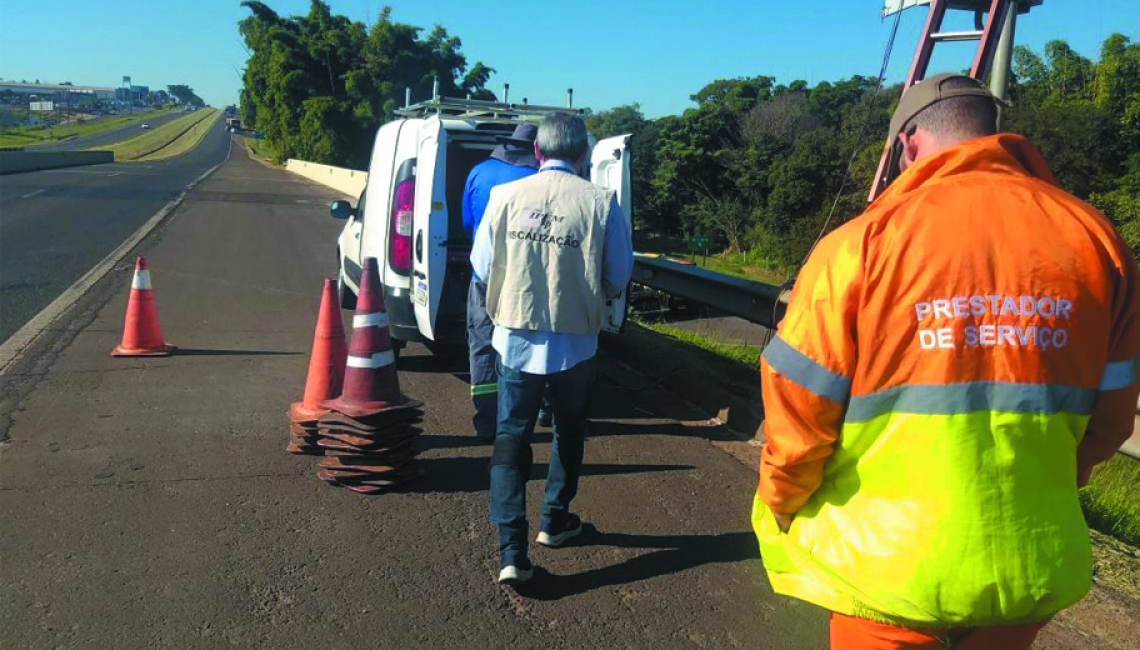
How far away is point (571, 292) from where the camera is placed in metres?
3.58

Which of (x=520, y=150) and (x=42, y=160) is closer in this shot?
(x=520, y=150)

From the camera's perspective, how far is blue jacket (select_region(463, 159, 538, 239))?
4949 millimetres

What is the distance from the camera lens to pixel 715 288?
273 inches

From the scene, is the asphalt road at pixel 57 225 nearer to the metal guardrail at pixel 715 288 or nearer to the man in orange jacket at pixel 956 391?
the metal guardrail at pixel 715 288

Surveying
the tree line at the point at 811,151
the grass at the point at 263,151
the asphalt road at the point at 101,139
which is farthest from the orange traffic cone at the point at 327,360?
the asphalt road at the point at 101,139

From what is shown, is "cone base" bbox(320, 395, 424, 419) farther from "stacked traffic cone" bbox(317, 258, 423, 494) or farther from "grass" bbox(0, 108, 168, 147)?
"grass" bbox(0, 108, 168, 147)

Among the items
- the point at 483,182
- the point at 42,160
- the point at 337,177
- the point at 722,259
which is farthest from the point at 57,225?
the point at 722,259

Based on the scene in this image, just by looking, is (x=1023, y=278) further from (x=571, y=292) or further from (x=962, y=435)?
(x=571, y=292)

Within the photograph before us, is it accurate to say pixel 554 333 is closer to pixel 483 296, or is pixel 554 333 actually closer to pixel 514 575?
pixel 514 575

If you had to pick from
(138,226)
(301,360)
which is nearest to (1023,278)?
(301,360)

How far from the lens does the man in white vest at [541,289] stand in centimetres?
356

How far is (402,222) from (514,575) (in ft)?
A: 10.9

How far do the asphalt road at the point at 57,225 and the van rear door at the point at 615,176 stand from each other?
5.77m

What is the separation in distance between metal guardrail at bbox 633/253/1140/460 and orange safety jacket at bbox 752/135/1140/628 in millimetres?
3596
